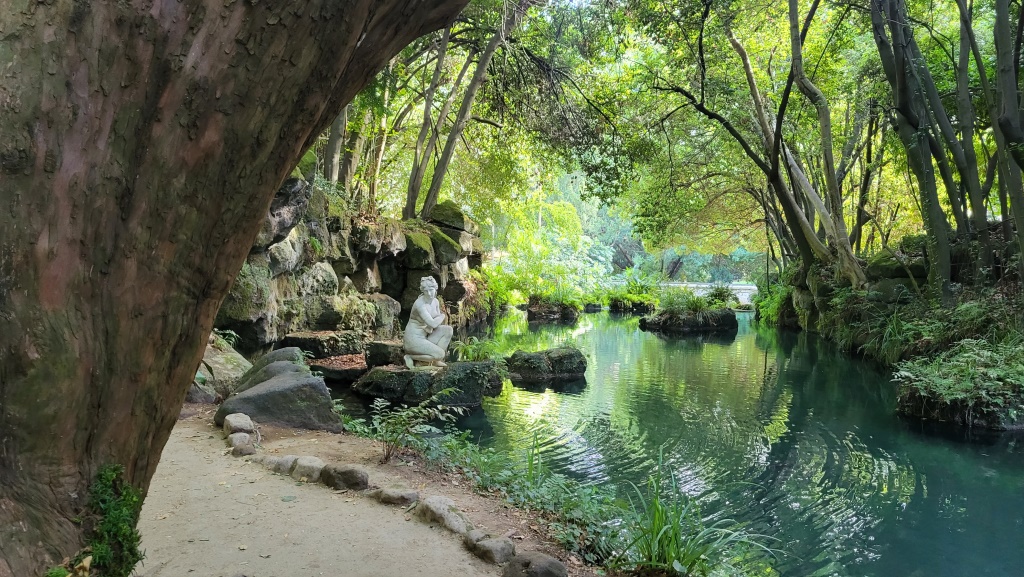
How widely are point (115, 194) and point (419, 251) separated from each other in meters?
14.1

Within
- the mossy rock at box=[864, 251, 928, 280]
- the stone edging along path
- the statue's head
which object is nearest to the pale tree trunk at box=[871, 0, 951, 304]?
the mossy rock at box=[864, 251, 928, 280]

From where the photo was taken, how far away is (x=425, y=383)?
8.86m

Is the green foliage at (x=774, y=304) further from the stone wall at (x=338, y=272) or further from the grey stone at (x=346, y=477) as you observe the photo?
the grey stone at (x=346, y=477)

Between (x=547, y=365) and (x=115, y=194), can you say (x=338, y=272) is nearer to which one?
(x=547, y=365)

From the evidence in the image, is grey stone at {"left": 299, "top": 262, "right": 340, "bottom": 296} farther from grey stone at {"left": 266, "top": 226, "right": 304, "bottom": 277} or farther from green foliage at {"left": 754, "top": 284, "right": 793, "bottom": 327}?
green foliage at {"left": 754, "top": 284, "right": 793, "bottom": 327}

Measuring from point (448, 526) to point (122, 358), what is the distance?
231cm

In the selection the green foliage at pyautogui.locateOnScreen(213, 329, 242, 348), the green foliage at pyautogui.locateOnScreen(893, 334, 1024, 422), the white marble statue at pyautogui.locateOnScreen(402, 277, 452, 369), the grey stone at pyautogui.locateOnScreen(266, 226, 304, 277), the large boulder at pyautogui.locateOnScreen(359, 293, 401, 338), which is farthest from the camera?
the large boulder at pyautogui.locateOnScreen(359, 293, 401, 338)

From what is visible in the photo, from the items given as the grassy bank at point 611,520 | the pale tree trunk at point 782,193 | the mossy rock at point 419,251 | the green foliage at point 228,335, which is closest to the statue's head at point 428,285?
the green foliage at point 228,335

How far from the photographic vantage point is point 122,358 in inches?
63.5

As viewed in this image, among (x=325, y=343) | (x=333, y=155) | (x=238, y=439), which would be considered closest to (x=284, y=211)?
(x=325, y=343)

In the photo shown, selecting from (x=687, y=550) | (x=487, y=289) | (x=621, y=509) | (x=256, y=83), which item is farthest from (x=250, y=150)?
(x=487, y=289)

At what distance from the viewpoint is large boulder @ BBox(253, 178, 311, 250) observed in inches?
357

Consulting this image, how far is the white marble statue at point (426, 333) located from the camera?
31.1 feet

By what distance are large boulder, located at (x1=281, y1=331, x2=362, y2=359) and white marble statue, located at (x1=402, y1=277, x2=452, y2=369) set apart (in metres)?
1.68
